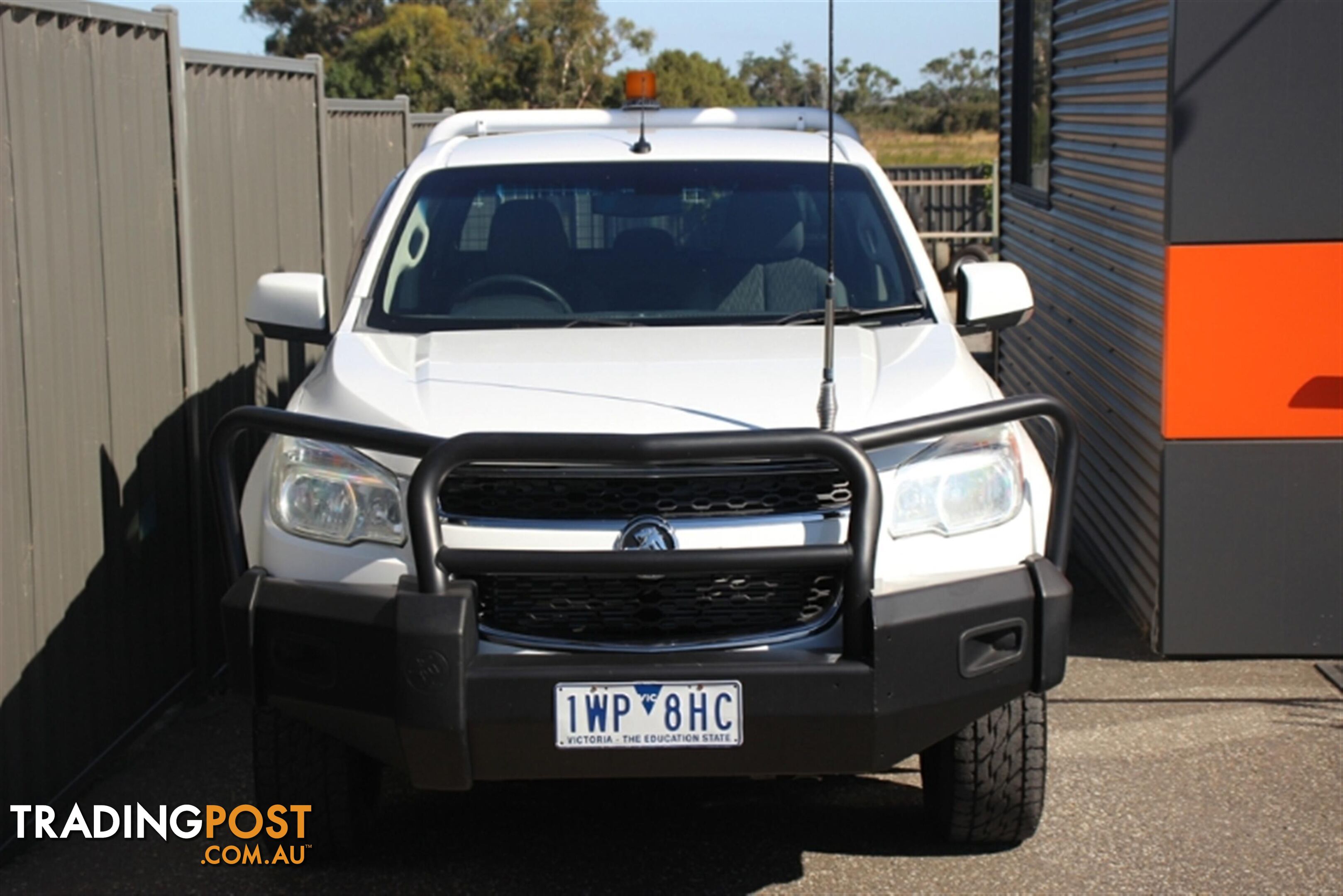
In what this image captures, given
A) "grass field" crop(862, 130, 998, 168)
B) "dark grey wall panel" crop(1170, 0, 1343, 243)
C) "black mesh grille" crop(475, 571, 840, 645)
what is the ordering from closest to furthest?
"black mesh grille" crop(475, 571, 840, 645) < "dark grey wall panel" crop(1170, 0, 1343, 243) < "grass field" crop(862, 130, 998, 168)

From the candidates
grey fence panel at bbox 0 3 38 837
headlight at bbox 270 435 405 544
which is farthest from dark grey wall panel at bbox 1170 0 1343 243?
grey fence panel at bbox 0 3 38 837

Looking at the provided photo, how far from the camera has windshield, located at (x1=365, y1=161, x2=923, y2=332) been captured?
17.6 ft

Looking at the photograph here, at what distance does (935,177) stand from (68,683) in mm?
26602

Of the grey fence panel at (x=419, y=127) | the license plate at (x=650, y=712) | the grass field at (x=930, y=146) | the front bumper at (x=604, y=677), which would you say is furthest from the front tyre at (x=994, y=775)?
the grass field at (x=930, y=146)

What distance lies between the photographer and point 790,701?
388 cm

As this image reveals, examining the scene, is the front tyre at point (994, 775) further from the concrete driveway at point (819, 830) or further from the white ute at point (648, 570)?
the concrete driveway at point (819, 830)

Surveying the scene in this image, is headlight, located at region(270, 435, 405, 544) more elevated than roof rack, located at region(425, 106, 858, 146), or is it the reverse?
roof rack, located at region(425, 106, 858, 146)

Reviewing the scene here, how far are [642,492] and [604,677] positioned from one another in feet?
1.47

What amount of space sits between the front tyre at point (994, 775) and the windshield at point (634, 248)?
1359 millimetres

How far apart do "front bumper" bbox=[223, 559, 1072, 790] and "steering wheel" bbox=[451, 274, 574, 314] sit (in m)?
1.55

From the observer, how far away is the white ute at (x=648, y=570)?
12.8 ft

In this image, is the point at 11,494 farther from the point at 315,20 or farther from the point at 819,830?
the point at 315,20

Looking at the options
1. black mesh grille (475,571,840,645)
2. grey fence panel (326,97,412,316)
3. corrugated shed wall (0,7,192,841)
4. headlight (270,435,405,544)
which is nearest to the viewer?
black mesh grille (475,571,840,645)

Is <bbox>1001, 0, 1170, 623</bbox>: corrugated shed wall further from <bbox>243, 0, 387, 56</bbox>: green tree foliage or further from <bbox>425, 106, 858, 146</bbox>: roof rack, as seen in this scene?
<bbox>243, 0, 387, 56</bbox>: green tree foliage
